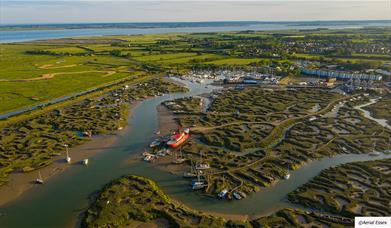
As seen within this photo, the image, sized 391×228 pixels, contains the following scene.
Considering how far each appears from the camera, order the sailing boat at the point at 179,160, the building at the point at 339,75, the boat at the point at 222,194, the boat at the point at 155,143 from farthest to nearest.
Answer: the building at the point at 339,75
the boat at the point at 155,143
the sailing boat at the point at 179,160
the boat at the point at 222,194

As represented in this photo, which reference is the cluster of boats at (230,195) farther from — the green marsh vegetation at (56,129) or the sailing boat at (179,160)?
the green marsh vegetation at (56,129)

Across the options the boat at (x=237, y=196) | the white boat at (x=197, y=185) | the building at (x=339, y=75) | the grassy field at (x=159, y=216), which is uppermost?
the building at (x=339, y=75)

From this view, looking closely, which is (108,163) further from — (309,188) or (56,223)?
(309,188)

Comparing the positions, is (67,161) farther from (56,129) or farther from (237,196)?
(237,196)

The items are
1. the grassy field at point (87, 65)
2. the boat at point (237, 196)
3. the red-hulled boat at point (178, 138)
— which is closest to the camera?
the boat at point (237, 196)

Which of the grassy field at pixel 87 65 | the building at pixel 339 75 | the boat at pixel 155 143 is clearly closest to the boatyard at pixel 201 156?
the boat at pixel 155 143

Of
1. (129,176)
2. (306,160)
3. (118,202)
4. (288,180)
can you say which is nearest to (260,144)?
(306,160)

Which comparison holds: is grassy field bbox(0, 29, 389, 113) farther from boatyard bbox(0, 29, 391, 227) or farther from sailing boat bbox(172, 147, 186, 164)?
sailing boat bbox(172, 147, 186, 164)

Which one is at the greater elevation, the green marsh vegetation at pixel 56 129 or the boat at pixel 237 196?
the green marsh vegetation at pixel 56 129
